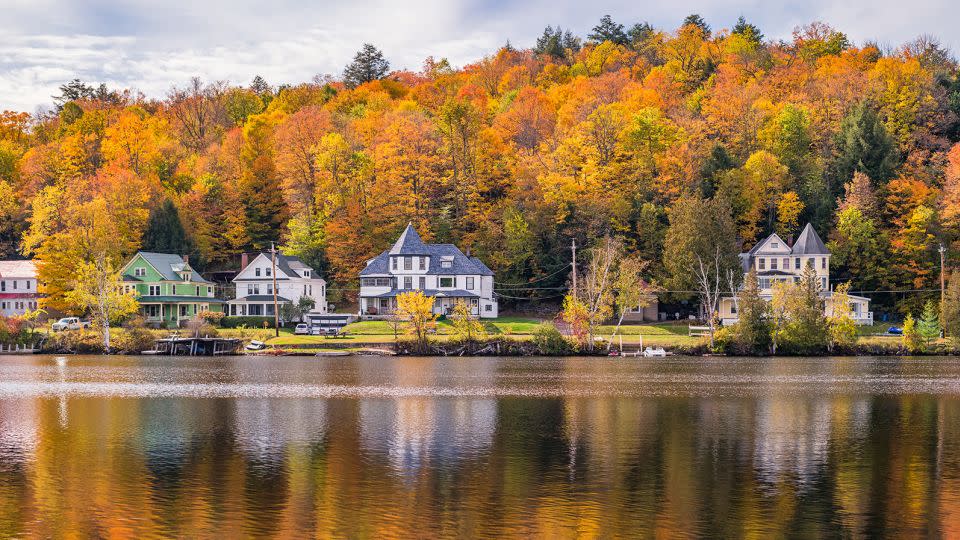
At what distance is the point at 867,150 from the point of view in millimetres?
102562

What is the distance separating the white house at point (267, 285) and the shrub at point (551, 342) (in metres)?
30.7

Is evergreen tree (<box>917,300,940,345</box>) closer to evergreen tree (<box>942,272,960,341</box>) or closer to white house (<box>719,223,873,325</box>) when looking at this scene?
evergreen tree (<box>942,272,960,341</box>)

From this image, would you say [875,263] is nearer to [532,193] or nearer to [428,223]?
[532,193]

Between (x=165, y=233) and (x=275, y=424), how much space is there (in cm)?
7411

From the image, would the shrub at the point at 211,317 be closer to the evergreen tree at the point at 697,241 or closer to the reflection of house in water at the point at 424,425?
the reflection of house in water at the point at 424,425

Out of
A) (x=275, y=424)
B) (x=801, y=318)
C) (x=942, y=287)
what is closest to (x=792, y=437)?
(x=275, y=424)

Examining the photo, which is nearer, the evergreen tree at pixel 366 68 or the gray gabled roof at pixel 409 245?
the gray gabled roof at pixel 409 245

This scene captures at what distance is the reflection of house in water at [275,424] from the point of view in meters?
34.9

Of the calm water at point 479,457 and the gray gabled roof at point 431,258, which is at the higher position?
the gray gabled roof at point 431,258

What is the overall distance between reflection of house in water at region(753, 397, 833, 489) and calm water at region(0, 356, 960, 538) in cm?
14

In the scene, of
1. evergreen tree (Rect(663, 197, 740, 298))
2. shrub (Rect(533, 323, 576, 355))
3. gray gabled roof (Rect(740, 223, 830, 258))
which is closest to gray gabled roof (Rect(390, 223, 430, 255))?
shrub (Rect(533, 323, 576, 355))

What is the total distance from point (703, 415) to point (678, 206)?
54081mm

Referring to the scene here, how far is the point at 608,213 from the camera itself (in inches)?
4063

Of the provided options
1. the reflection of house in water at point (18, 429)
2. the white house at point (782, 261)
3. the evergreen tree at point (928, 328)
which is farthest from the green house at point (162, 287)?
the evergreen tree at point (928, 328)
